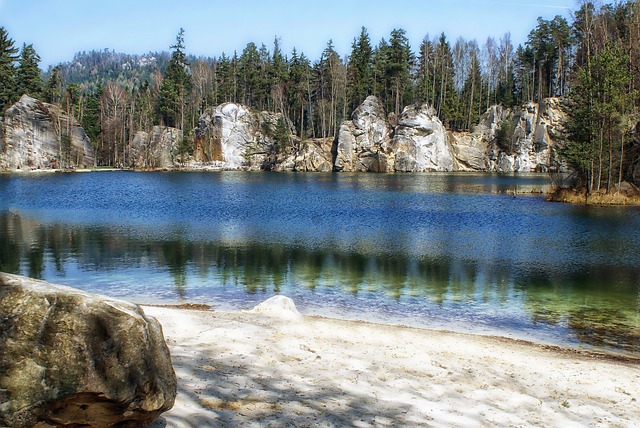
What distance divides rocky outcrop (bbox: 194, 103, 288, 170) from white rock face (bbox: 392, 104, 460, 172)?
25.7m

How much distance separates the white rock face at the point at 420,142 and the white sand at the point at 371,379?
313 feet

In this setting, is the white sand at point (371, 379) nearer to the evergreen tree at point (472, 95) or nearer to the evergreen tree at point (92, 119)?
the evergreen tree at point (472, 95)

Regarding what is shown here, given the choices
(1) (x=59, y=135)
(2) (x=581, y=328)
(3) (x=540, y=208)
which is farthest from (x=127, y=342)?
(1) (x=59, y=135)

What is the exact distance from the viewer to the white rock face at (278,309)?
12.1m

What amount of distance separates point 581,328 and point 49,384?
44.7 ft

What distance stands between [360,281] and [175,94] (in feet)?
340

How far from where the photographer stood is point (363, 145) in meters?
108

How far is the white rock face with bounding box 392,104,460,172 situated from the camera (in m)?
105

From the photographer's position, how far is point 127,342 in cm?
488

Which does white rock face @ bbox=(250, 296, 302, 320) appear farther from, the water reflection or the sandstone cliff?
the sandstone cliff

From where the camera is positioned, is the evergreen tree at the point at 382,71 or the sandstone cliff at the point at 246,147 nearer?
the sandstone cliff at the point at 246,147

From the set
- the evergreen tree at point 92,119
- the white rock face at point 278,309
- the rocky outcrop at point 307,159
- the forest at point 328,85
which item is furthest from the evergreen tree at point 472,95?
the white rock face at point 278,309

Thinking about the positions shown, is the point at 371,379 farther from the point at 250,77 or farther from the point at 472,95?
the point at 250,77

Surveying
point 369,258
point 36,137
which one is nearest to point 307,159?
point 36,137
